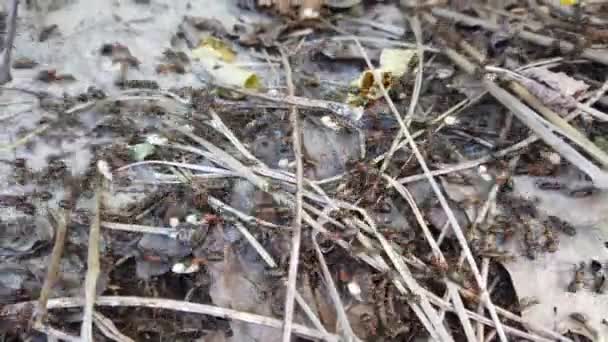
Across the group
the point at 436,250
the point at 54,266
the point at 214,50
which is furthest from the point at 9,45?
the point at 436,250

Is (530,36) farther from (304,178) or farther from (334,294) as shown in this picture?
(334,294)

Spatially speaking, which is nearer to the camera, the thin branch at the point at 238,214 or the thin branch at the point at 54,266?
the thin branch at the point at 54,266

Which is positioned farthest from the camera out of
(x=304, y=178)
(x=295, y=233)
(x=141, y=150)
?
(x=141, y=150)

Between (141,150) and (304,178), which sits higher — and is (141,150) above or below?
above

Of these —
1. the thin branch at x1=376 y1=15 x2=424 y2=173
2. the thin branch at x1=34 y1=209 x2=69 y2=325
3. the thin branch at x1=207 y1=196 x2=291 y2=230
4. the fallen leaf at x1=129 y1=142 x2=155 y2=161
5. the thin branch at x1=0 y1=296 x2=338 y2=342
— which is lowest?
the thin branch at x1=0 y1=296 x2=338 y2=342

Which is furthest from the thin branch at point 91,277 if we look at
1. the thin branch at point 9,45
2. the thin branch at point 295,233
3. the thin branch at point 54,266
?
the thin branch at point 9,45

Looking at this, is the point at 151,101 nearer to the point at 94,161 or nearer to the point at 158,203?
the point at 94,161

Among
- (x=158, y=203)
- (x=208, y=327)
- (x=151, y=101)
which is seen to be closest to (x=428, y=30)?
(x=151, y=101)

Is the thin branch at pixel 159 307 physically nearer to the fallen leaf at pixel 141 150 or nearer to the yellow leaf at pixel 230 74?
the fallen leaf at pixel 141 150

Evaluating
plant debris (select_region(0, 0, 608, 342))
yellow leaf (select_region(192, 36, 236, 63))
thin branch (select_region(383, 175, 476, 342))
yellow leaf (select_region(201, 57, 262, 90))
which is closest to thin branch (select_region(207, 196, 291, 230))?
plant debris (select_region(0, 0, 608, 342))

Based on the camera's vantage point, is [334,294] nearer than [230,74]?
Yes

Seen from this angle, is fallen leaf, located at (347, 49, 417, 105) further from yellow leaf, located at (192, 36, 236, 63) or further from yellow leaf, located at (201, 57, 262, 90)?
yellow leaf, located at (192, 36, 236, 63)
